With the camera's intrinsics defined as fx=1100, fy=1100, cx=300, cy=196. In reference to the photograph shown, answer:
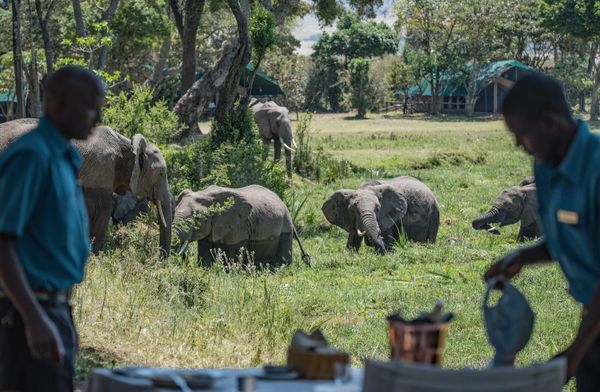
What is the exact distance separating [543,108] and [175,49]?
53.5 metres

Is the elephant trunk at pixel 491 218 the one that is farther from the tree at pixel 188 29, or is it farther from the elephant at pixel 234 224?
the tree at pixel 188 29

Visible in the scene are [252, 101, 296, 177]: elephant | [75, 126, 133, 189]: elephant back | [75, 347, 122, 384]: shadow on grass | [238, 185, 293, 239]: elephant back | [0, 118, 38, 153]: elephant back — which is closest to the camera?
[75, 347, 122, 384]: shadow on grass

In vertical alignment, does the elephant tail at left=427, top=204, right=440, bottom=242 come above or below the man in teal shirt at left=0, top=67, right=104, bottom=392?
below

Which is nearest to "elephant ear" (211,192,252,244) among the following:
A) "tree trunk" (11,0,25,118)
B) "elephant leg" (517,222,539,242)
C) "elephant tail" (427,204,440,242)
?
"elephant tail" (427,204,440,242)

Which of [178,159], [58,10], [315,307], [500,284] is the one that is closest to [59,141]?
[500,284]

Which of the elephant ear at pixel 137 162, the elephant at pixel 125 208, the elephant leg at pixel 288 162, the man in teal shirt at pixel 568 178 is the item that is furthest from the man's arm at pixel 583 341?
the elephant leg at pixel 288 162

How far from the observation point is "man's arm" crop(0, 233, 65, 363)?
3805 mm

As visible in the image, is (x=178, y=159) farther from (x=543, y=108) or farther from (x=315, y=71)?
(x=315, y=71)

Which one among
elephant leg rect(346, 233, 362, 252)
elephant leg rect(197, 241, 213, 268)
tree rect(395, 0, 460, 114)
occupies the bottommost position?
elephant leg rect(346, 233, 362, 252)

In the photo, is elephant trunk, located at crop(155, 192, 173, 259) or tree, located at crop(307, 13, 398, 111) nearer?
elephant trunk, located at crop(155, 192, 173, 259)

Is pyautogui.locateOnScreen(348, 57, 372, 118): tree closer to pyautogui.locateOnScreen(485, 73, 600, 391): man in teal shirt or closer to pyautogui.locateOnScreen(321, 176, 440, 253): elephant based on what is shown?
pyautogui.locateOnScreen(321, 176, 440, 253): elephant

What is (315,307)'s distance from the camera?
11.7 metres

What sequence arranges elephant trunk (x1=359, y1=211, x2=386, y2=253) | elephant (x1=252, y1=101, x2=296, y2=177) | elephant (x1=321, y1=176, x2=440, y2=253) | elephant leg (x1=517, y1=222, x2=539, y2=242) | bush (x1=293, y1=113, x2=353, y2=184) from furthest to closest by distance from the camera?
elephant (x1=252, y1=101, x2=296, y2=177)
bush (x1=293, y1=113, x2=353, y2=184)
elephant leg (x1=517, y1=222, x2=539, y2=242)
elephant (x1=321, y1=176, x2=440, y2=253)
elephant trunk (x1=359, y1=211, x2=386, y2=253)

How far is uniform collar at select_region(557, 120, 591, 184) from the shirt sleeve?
1.87 meters
